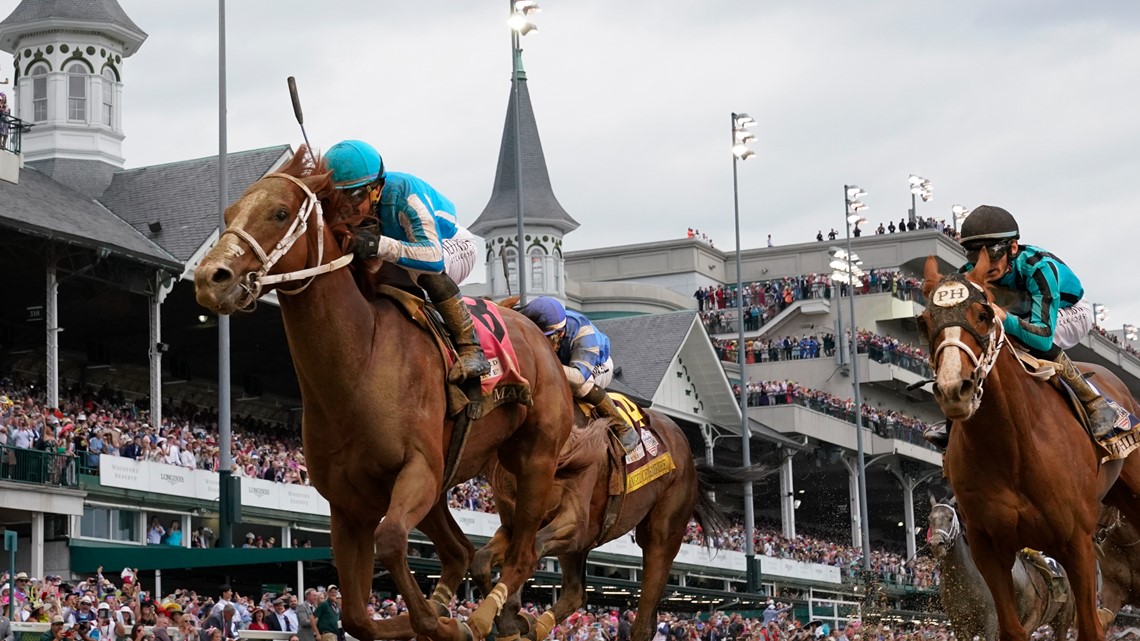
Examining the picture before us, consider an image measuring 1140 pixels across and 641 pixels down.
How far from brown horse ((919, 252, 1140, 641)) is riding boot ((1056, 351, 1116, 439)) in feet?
0.63

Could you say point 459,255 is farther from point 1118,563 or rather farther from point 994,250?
point 1118,563


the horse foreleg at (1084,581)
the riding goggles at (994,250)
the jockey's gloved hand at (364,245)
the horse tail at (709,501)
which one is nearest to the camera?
the jockey's gloved hand at (364,245)

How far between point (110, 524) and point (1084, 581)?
20321 millimetres

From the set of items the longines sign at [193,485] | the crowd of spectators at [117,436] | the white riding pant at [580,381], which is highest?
the crowd of spectators at [117,436]

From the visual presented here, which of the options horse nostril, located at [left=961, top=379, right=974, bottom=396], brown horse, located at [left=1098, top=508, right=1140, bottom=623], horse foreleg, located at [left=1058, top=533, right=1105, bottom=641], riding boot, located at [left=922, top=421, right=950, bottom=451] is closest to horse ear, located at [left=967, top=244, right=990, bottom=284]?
horse nostril, located at [left=961, top=379, right=974, bottom=396]

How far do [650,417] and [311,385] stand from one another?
19.8ft

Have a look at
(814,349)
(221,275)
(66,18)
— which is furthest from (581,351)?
(814,349)

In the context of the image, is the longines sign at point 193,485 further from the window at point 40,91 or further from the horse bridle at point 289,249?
the horse bridle at point 289,249

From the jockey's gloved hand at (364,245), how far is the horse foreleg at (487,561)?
1863mm

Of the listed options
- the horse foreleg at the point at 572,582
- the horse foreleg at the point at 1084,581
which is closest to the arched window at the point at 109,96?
the horse foreleg at the point at 572,582

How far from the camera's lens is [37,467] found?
24.8 meters

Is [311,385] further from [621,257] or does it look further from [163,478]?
[621,257]

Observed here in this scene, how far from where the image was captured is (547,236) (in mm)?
60031

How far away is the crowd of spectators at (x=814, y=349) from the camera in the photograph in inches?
2514
